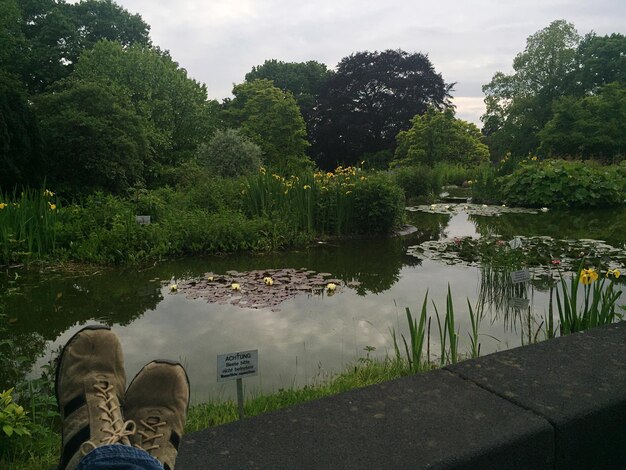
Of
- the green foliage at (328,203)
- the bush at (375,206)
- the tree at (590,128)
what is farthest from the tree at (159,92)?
the tree at (590,128)

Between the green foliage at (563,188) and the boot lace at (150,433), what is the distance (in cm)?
1177

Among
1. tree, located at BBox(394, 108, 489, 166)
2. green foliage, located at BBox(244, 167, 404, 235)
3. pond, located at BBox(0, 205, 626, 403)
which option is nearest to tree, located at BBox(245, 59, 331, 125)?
tree, located at BBox(394, 108, 489, 166)

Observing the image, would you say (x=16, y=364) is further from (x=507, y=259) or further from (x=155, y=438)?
(x=507, y=259)

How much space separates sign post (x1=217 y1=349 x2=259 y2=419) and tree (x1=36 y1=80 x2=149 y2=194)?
32.1 ft

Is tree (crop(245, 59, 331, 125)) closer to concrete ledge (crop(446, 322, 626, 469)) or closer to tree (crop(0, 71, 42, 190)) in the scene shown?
tree (crop(0, 71, 42, 190))

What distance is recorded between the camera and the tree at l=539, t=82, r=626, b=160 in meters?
23.1

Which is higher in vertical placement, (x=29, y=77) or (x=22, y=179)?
(x=29, y=77)

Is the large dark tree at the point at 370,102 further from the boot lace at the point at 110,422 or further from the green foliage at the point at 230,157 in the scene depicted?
the boot lace at the point at 110,422

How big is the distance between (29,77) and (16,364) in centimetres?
2471

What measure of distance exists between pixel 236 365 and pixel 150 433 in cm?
48

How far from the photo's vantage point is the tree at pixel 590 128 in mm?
23125

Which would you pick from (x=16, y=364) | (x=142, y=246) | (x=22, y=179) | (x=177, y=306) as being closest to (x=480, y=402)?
(x=16, y=364)

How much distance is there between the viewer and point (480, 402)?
1324 millimetres

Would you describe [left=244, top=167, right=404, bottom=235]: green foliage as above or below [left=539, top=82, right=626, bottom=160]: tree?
below
